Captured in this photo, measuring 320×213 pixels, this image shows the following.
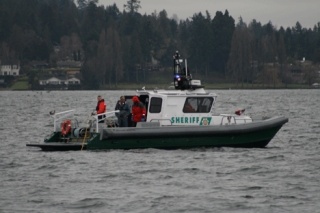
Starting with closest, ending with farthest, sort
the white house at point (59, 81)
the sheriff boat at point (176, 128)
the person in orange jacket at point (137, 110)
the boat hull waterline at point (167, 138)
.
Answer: the boat hull waterline at point (167, 138)
the sheriff boat at point (176, 128)
the person in orange jacket at point (137, 110)
the white house at point (59, 81)

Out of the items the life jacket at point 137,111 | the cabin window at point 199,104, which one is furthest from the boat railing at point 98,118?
the cabin window at point 199,104

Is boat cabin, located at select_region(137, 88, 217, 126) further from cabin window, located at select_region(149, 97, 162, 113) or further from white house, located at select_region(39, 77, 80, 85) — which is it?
white house, located at select_region(39, 77, 80, 85)

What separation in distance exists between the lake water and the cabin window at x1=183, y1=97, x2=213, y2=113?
1.45 metres

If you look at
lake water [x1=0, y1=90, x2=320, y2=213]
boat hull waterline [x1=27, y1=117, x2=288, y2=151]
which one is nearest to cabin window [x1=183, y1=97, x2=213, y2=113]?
boat hull waterline [x1=27, y1=117, x2=288, y2=151]

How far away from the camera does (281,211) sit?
23359mm

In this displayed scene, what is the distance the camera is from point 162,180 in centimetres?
2781

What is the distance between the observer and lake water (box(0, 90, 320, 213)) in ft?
79.3

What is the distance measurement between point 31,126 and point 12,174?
23.1m

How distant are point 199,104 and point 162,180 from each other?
6.86 metres

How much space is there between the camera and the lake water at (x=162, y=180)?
24172 mm

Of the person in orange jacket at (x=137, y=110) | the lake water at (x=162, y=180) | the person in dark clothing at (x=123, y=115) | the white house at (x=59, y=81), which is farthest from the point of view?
the white house at (x=59, y=81)

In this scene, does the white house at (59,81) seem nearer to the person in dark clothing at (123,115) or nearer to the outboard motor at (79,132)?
the outboard motor at (79,132)

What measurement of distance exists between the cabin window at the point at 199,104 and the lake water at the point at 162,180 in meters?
1.45

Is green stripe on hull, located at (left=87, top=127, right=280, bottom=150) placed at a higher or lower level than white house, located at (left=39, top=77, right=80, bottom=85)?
higher
